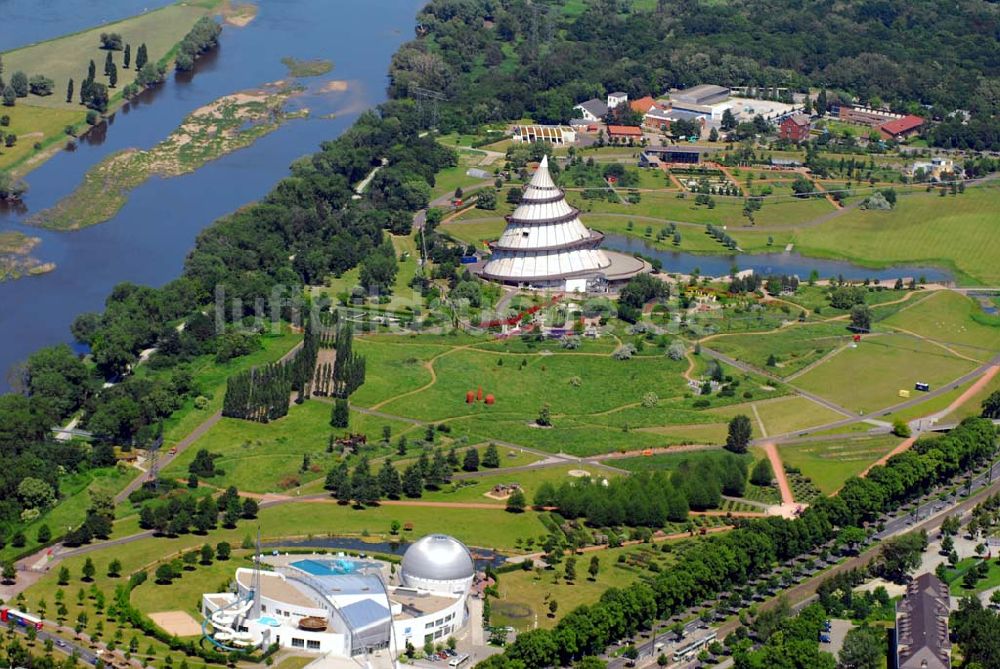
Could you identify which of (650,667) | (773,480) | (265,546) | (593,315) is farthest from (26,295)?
(650,667)

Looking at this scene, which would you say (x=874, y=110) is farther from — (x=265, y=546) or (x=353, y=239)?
(x=265, y=546)

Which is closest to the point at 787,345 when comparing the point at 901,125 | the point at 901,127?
the point at 901,127

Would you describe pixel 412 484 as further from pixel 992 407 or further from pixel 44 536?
→ pixel 992 407

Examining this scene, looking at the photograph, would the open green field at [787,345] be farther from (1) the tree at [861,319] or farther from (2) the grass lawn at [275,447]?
(2) the grass lawn at [275,447]

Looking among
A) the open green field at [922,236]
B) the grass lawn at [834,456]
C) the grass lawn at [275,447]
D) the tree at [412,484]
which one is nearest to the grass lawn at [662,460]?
the grass lawn at [834,456]

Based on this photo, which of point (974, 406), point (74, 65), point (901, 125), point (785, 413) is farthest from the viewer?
point (74, 65)

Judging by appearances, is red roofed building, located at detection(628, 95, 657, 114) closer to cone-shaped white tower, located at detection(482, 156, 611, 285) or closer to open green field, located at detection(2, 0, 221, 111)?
cone-shaped white tower, located at detection(482, 156, 611, 285)
